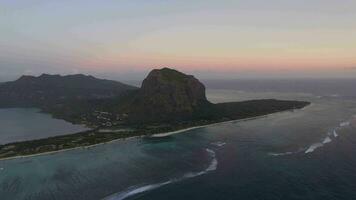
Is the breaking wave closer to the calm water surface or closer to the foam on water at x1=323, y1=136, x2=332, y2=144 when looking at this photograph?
the foam on water at x1=323, y1=136, x2=332, y2=144

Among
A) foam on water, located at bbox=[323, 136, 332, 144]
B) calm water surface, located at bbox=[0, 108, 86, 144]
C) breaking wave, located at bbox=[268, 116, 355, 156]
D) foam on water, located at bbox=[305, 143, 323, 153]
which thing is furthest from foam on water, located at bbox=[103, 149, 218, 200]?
calm water surface, located at bbox=[0, 108, 86, 144]

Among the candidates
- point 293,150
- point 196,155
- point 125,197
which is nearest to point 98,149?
point 196,155

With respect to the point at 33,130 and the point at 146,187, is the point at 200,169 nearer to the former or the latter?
the point at 146,187

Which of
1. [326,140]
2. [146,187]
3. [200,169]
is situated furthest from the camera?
[326,140]

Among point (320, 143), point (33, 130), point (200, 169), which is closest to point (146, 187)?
point (200, 169)

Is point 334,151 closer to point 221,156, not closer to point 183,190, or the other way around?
point 221,156

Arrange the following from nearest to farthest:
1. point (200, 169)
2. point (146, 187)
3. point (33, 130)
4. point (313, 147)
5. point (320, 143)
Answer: point (146, 187) < point (200, 169) < point (313, 147) < point (320, 143) < point (33, 130)

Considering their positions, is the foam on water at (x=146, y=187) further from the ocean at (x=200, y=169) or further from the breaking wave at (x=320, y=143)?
the breaking wave at (x=320, y=143)

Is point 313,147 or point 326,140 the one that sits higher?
point 326,140
